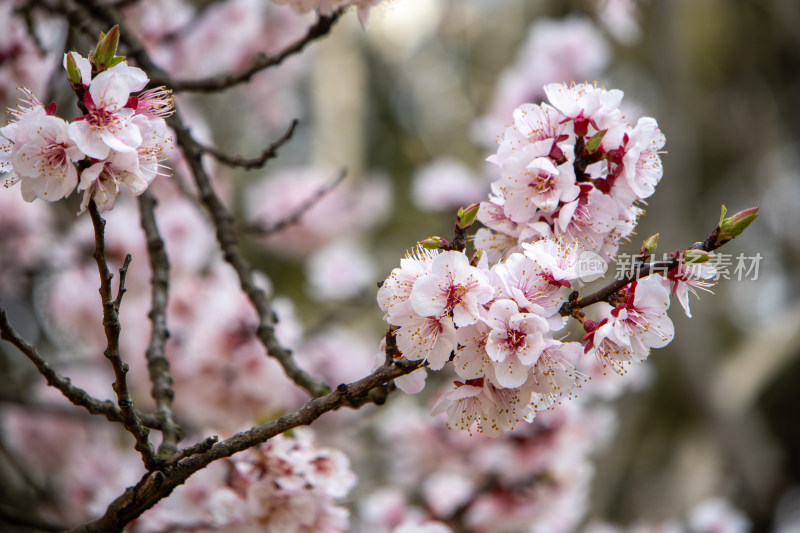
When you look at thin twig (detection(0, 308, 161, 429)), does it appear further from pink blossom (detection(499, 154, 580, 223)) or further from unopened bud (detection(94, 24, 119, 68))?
pink blossom (detection(499, 154, 580, 223))

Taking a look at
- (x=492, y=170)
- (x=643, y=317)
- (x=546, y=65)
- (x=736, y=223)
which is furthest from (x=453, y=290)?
(x=546, y=65)

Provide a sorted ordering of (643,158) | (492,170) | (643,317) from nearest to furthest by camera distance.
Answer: (643,317)
(643,158)
(492,170)

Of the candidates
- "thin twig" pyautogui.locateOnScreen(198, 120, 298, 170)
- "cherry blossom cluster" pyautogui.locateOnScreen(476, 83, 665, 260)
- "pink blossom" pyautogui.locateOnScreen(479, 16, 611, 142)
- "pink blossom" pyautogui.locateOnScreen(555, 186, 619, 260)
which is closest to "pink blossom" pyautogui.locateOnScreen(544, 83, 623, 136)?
"cherry blossom cluster" pyautogui.locateOnScreen(476, 83, 665, 260)

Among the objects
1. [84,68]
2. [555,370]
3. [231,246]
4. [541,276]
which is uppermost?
[231,246]

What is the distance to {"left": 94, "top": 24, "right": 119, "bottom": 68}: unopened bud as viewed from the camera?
1.05m

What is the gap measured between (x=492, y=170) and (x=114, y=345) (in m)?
1.63

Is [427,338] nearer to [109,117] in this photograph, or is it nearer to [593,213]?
[593,213]

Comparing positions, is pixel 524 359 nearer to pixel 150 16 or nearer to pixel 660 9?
pixel 150 16

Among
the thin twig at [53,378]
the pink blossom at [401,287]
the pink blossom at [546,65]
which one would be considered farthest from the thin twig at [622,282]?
the pink blossom at [546,65]

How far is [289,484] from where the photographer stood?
4.86 ft

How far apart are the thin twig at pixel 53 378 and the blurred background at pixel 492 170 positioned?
894 mm

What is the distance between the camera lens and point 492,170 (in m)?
2.48

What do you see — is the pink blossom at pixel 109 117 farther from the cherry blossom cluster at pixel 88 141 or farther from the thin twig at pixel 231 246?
the thin twig at pixel 231 246

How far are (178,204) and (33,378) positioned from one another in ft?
3.26
